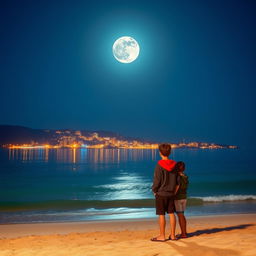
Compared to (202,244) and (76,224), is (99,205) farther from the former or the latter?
(202,244)

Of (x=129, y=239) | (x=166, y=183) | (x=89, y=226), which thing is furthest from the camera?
(x=89, y=226)

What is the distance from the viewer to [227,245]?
6684 millimetres

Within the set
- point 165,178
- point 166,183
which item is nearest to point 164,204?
point 166,183

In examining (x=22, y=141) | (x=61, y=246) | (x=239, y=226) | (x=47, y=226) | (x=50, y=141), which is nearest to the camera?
(x=61, y=246)

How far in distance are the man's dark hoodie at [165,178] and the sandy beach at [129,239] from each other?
102 centimetres

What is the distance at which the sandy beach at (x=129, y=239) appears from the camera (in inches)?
258

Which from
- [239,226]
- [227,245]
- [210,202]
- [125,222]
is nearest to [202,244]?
[227,245]

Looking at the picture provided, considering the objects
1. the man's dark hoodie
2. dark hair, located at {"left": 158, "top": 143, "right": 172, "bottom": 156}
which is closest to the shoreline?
the man's dark hoodie

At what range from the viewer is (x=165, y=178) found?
23.1 ft

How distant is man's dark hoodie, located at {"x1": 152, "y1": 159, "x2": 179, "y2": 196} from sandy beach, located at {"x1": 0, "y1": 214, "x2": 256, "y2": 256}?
1025 millimetres

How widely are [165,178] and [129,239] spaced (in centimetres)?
235

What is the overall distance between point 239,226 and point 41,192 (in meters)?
22.5

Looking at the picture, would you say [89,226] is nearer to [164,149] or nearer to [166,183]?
[166,183]

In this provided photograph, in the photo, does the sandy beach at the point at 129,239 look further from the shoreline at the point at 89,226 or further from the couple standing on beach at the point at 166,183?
the couple standing on beach at the point at 166,183
